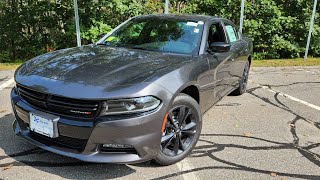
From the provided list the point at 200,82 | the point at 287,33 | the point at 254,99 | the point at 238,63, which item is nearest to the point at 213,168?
the point at 200,82

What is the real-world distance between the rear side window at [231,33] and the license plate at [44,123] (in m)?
3.26

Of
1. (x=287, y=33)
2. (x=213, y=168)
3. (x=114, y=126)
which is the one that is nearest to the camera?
(x=114, y=126)

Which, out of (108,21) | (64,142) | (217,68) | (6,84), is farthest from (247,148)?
(108,21)

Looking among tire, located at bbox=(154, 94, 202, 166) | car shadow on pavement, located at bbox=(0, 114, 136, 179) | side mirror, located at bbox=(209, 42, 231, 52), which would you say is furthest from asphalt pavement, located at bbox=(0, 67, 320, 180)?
side mirror, located at bbox=(209, 42, 231, 52)

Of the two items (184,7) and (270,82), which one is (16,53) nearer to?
(184,7)

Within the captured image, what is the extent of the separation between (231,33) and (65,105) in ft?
11.4

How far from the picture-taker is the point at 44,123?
2910 mm

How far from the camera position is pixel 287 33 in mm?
10555

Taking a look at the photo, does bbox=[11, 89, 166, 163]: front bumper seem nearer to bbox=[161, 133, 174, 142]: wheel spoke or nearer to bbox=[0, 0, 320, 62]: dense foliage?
bbox=[161, 133, 174, 142]: wheel spoke

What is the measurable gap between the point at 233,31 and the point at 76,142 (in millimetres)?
3726

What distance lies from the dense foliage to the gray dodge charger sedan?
17.6 ft

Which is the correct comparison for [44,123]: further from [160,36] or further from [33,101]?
[160,36]

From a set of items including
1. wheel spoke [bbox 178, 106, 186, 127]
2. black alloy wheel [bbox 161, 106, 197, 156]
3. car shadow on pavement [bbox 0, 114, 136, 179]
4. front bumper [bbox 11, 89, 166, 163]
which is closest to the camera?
front bumper [bbox 11, 89, 166, 163]

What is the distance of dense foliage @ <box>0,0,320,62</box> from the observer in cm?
920
